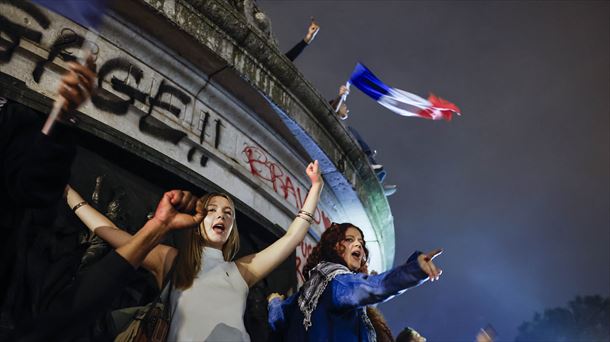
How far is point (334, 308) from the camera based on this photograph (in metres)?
3.58

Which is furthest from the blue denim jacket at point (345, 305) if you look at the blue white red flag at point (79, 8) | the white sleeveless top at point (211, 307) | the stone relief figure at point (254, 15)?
the stone relief figure at point (254, 15)

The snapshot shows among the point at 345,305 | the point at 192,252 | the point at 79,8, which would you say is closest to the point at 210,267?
the point at 192,252

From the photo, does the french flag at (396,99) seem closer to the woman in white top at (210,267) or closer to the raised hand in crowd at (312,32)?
A: the raised hand in crowd at (312,32)

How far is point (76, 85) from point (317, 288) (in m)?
1.91

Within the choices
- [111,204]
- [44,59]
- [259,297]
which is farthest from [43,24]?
[259,297]

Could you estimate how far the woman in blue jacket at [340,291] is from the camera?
3.29 meters

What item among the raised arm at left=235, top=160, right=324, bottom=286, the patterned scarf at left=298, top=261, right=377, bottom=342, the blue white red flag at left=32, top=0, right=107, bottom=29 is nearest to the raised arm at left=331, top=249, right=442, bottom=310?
the patterned scarf at left=298, top=261, right=377, bottom=342

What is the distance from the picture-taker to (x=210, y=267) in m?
3.35

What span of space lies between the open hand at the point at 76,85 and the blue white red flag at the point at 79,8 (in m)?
0.22

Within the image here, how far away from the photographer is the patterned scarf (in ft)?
11.9

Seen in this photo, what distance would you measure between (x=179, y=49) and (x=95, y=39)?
0.85 meters

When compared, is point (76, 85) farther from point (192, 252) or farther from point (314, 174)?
point (314, 174)

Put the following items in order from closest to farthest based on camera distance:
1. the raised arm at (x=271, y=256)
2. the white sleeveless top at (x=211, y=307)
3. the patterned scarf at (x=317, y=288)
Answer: the white sleeveless top at (x=211, y=307)
the raised arm at (x=271, y=256)
the patterned scarf at (x=317, y=288)

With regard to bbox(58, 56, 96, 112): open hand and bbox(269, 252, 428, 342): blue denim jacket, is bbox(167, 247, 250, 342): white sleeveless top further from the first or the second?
bbox(58, 56, 96, 112): open hand
